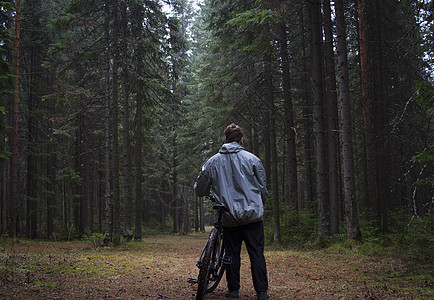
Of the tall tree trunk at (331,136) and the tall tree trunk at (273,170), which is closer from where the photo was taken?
the tall tree trunk at (331,136)

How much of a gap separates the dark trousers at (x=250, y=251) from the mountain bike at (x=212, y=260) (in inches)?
4.8

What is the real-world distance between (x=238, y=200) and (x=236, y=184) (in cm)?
21

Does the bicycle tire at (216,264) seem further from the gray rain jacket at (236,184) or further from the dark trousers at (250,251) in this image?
the gray rain jacket at (236,184)

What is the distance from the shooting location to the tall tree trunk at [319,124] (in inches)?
447

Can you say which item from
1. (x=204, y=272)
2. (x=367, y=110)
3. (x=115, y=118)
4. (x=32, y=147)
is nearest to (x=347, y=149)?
(x=367, y=110)

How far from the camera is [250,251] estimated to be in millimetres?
4637

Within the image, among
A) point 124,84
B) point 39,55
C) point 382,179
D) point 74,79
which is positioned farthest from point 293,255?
point 39,55

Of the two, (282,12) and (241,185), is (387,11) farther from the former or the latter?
(241,185)

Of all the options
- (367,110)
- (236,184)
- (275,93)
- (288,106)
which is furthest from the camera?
(275,93)

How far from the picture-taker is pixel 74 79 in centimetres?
1880

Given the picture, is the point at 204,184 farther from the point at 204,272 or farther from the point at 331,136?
the point at 331,136

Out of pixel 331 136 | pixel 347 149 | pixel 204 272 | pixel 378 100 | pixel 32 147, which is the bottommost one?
pixel 204 272

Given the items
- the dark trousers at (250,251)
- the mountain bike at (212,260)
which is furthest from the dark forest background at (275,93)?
the mountain bike at (212,260)

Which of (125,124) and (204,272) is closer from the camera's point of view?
(204,272)
